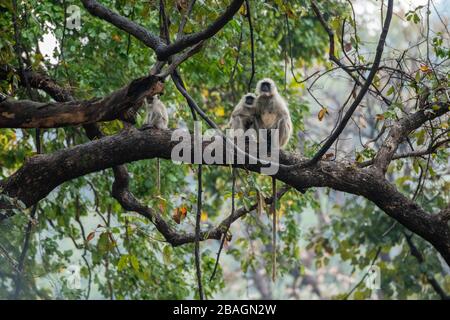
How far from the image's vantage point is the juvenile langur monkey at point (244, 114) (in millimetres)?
5836

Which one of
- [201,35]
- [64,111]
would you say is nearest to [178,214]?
[64,111]

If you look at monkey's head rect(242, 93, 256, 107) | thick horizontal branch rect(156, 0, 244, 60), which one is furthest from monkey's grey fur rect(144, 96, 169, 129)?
thick horizontal branch rect(156, 0, 244, 60)

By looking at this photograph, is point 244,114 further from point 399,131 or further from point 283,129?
point 399,131

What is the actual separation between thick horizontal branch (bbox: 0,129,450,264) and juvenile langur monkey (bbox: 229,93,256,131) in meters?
1.66

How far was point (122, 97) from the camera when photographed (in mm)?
3504

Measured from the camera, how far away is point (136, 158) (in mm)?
4195

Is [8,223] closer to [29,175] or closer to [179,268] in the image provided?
[29,175]

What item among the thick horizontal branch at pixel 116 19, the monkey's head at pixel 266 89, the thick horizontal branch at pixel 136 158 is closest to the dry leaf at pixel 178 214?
the thick horizontal branch at pixel 136 158

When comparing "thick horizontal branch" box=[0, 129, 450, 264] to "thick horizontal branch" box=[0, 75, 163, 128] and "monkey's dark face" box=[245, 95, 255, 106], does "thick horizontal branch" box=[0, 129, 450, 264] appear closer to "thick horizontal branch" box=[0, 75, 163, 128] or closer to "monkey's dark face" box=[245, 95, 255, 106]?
"thick horizontal branch" box=[0, 75, 163, 128]

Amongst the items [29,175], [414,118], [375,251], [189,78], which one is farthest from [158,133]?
[375,251]

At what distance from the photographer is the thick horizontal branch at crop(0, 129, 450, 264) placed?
4.12 meters

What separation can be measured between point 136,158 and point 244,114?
1.86 m

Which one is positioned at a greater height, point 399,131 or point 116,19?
point 116,19
